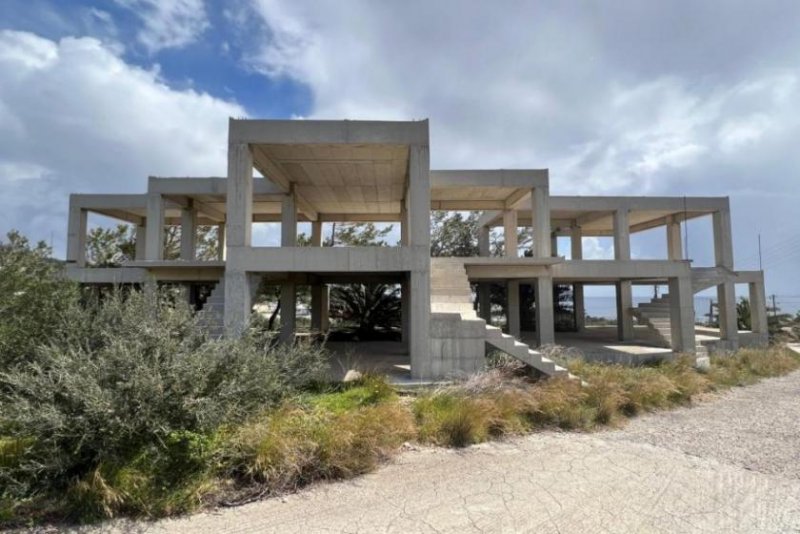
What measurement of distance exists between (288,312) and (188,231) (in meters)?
4.87

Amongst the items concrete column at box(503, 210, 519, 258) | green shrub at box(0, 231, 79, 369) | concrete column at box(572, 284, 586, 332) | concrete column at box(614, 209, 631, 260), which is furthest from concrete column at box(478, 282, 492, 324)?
green shrub at box(0, 231, 79, 369)

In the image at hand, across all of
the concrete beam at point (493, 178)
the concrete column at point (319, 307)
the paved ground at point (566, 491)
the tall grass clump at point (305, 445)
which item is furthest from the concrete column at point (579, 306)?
the tall grass clump at point (305, 445)

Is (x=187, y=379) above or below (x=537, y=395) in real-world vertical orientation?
above

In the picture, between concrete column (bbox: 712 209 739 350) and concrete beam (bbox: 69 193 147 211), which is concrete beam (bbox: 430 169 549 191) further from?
concrete beam (bbox: 69 193 147 211)

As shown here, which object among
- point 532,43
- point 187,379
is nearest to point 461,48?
point 532,43

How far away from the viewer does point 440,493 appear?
4707 millimetres

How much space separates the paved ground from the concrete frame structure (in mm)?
3386

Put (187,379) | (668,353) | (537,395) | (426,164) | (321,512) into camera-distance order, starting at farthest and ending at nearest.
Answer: (668,353)
(426,164)
(537,395)
(187,379)
(321,512)

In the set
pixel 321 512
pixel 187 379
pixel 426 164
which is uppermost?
pixel 426 164

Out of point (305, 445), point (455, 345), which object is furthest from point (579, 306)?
point (305, 445)

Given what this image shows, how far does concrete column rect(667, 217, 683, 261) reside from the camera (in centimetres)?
1836

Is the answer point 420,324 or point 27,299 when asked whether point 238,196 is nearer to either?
point 27,299

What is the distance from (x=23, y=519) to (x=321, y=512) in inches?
107

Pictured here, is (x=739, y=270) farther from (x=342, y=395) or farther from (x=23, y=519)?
(x=23, y=519)
